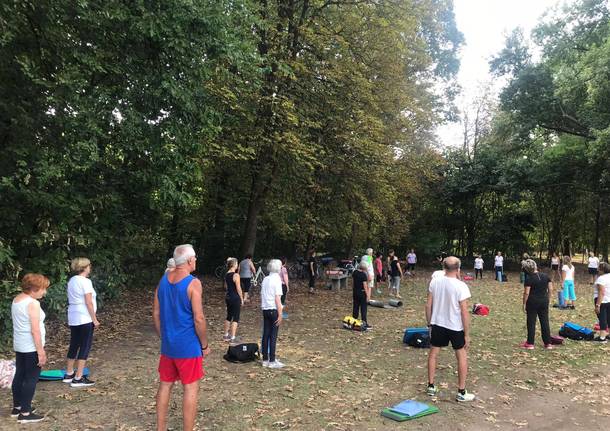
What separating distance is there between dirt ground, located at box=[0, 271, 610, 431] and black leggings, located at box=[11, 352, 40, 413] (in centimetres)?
25

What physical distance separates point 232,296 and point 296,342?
69.4 inches

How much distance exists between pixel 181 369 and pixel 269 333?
340cm

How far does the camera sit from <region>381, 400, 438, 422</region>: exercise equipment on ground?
5445mm

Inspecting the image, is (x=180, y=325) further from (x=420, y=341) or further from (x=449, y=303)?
(x=420, y=341)

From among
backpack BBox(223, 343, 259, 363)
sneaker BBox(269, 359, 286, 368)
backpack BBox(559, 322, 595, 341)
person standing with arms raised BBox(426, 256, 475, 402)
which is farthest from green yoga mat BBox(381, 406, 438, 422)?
backpack BBox(559, 322, 595, 341)

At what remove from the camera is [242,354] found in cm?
771

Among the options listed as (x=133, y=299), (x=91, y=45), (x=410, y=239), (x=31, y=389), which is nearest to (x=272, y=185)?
(x=133, y=299)

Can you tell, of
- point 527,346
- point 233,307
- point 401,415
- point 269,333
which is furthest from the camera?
point 527,346

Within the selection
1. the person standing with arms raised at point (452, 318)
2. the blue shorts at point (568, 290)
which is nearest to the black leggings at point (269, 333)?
the person standing with arms raised at point (452, 318)

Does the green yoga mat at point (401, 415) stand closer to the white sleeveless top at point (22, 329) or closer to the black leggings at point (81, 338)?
the black leggings at point (81, 338)

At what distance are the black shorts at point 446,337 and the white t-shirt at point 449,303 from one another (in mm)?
57

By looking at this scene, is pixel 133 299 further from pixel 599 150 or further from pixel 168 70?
pixel 599 150

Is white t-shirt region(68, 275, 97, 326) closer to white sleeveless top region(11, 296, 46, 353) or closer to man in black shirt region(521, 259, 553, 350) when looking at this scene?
white sleeveless top region(11, 296, 46, 353)

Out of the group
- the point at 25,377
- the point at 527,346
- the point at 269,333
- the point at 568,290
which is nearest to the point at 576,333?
the point at 527,346
